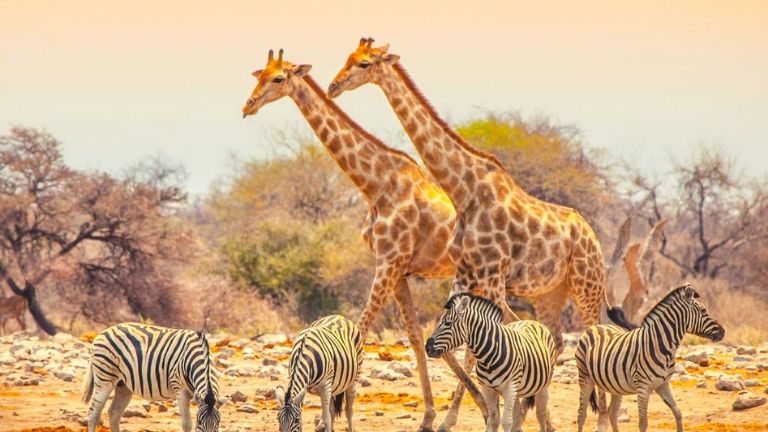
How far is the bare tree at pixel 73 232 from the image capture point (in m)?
25.8

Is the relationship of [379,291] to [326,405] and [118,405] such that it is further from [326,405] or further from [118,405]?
[118,405]

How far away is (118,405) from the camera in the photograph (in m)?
10.9

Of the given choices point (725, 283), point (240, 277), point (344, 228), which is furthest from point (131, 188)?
point (725, 283)

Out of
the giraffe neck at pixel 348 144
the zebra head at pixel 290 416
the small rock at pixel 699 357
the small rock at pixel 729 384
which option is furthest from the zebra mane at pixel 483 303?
the small rock at pixel 699 357

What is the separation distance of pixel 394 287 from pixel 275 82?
2169 millimetres

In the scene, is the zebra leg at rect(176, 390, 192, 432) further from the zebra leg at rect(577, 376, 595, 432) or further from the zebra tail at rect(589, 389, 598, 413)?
the zebra tail at rect(589, 389, 598, 413)

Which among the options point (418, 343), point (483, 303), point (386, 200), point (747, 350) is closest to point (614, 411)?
point (483, 303)

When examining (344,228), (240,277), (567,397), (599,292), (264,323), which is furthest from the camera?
(344,228)

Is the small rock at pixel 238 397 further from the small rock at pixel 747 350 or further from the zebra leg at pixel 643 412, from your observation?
the small rock at pixel 747 350

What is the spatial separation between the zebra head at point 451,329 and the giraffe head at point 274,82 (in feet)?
9.49

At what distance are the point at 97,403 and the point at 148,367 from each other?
1.86 ft

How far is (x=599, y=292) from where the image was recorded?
12594 mm

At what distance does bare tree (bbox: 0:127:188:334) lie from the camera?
25.8m

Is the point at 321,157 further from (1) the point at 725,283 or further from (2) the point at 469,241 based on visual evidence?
(2) the point at 469,241
